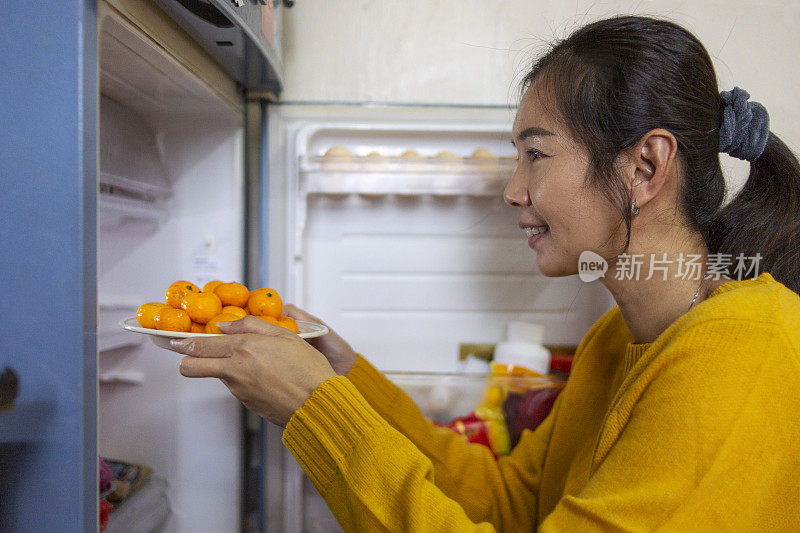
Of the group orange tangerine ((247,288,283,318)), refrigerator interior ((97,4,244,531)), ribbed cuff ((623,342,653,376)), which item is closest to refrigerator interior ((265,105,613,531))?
refrigerator interior ((97,4,244,531))

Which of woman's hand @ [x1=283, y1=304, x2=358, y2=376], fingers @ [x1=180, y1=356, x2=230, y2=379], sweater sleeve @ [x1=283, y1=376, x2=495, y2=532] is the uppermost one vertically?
fingers @ [x1=180, y1=356, x2=230, y2=379]

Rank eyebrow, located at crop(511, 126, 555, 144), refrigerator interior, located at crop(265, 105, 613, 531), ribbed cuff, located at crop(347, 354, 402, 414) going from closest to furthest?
eyebrow, located at crop(511, 126, 555, 144) → ribbed cuff, located at crop(347, 354, 402, 414) → refrigerator interior, located at crop(265, 105, 613, 531)

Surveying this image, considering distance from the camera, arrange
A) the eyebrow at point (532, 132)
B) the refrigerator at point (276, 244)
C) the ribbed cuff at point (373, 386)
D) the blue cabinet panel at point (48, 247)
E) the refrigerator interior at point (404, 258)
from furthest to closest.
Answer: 1. the refrigerator interior at point (404, 258)
2. the refrigerator at point (276, 244)
3. the ribbed cuff at point (373, 386)
4. the eyebrow at point (532, 132)
5. the blue cabinet panel at point (48, 247)

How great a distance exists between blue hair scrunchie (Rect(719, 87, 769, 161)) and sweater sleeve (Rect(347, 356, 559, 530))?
0.56m

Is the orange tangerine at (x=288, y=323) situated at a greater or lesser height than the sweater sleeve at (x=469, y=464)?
greater

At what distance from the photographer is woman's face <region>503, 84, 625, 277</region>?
775 mm

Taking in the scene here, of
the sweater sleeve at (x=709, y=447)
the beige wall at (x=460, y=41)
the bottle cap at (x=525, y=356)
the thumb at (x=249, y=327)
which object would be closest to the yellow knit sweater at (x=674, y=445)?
the sweater sleeve at (x=709, y=447)

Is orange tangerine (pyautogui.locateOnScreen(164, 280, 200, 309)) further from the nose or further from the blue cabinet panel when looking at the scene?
the nose

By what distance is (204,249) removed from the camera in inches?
47.6

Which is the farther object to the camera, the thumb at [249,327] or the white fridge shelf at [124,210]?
the white fridge shelf at [124,210]

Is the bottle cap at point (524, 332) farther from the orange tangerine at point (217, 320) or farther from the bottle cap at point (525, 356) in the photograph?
the orange tangerine at point (217, 320)

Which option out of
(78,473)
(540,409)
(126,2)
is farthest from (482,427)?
(126,2)

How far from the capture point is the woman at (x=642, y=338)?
598mm

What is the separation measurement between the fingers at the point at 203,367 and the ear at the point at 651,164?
0.61 m
